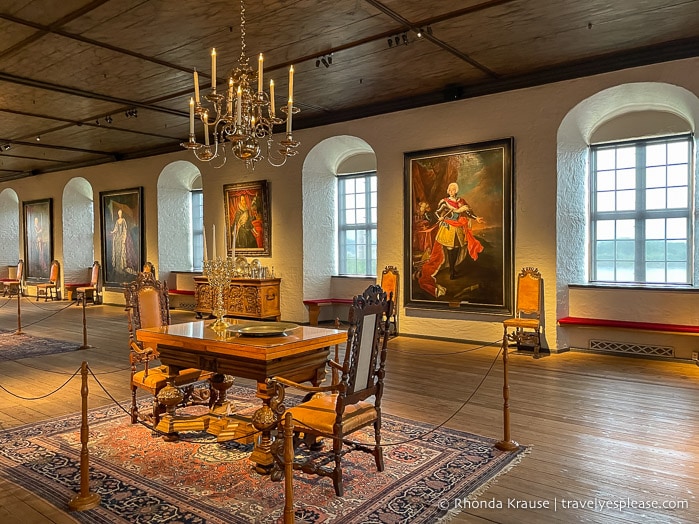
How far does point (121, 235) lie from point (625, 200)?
1231 centimetres

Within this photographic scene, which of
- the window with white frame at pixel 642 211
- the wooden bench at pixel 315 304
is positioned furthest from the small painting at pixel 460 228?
the wooden bench at pixel 315 304

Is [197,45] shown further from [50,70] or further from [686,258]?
[686,258]

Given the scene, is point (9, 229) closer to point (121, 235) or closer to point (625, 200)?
point (121, 235)

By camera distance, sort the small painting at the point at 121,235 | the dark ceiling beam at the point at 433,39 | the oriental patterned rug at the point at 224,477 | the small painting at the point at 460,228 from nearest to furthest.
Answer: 1. the oriental patterned rug at the point at 224,477
2. the dark ceiling beam at the point at 433,39
3. the small painting at the point at 460,228
4. the small painting at the point at 121,235

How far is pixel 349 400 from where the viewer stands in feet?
10.9

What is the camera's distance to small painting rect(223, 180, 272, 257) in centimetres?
1158

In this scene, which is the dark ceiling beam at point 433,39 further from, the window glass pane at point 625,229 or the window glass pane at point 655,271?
the window glass pane at point 655,271

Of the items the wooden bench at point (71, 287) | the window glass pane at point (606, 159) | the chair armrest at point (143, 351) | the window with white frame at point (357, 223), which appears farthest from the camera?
the wooden bench at point (71, 287)

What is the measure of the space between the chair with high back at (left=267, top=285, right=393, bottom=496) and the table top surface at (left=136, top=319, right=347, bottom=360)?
0.74 feet

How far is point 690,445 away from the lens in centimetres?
411

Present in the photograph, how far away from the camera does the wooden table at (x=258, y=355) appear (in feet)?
11.9

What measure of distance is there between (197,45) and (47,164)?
39.5 feet

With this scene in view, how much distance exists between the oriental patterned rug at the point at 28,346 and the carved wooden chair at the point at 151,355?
3938mm

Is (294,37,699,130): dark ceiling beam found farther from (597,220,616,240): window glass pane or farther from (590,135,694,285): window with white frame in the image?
(597,220,616,240): window glass pane
